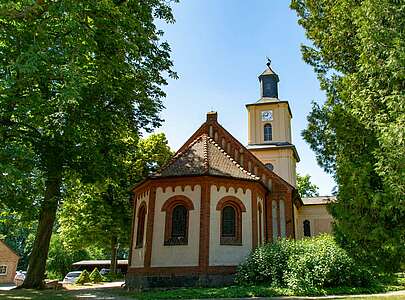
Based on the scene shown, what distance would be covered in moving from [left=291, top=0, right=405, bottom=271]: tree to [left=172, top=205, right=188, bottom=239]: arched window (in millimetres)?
8679

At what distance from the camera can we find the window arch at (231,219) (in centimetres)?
1814

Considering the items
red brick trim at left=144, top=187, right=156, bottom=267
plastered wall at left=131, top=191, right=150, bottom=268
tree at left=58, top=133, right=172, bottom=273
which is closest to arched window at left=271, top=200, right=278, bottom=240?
red brick trim at left=144, top=187, right=156, bottom=267

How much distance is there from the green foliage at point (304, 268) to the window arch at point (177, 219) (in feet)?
10.9

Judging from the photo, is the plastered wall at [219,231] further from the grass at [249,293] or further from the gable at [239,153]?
the gable at [239,153]

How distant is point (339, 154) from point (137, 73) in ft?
36.7

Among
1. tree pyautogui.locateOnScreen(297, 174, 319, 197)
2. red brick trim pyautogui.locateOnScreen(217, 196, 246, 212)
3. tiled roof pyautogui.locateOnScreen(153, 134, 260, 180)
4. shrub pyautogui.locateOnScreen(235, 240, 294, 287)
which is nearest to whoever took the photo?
shrub pyautogui.locateOnScreen(235, 240, 294, 287)

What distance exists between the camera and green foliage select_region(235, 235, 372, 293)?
14805mm

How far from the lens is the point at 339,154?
10781 mm

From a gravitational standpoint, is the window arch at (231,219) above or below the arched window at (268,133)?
below

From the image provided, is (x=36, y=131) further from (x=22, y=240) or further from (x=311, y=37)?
(x=22, y=240)

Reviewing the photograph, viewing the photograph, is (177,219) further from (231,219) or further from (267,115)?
(267,115)


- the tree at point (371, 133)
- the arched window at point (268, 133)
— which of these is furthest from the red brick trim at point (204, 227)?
the arched window at point (268, 133)

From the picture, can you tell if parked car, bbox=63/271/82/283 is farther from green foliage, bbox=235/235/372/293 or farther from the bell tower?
green foliage, bbox=235/235/372/293

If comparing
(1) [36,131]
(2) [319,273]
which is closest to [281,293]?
(2) [319,273]
